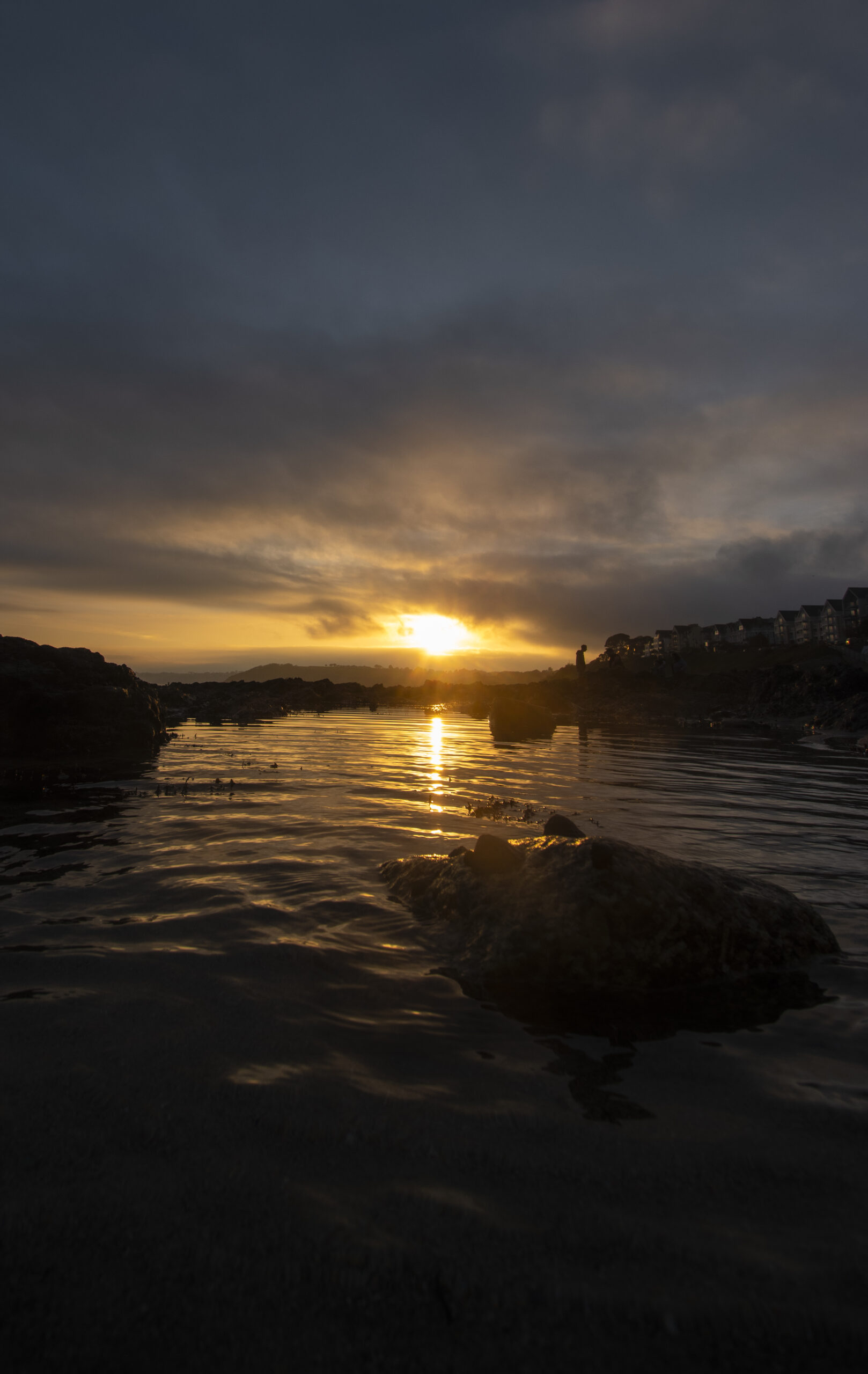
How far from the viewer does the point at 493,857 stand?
21.2 ft

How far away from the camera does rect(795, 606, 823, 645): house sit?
132250 mm

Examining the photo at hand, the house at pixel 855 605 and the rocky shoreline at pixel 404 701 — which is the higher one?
the house at pixel 855 605

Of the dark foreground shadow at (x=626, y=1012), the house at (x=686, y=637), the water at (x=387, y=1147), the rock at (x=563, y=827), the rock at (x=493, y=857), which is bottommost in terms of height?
the dark foreground shadow at (x=626, y=1012)

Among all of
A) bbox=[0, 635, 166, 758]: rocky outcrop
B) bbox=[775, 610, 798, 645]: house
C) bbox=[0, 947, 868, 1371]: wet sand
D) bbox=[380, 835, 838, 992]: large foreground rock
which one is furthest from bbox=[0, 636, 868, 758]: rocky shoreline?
bbox=[775, 610, 798, 645]: house

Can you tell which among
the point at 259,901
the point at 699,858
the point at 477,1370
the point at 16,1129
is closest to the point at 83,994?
the point at 16,1129

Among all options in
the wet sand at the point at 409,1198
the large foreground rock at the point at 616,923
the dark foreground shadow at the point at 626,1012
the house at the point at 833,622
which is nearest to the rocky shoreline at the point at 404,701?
the large foreground rock at the point at 616,923

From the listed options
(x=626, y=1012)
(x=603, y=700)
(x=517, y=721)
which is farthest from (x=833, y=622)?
(x=626, y=1012)

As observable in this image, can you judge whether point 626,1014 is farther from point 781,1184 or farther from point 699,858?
point 699,858

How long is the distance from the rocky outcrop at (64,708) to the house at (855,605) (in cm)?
13288

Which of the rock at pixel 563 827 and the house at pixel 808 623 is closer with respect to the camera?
the rock at pixel 563 827

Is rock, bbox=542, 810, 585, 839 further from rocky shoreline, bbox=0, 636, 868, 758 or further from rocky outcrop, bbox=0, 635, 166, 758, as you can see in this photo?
rocky shoreline, bbox=0, 636, 868, 758

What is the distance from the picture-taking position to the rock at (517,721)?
32219 mm

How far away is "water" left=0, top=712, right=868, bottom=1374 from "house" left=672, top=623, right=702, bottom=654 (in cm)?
15383

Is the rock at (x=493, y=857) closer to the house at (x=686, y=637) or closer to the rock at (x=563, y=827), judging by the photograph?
the rock at (x=563, y=827)
